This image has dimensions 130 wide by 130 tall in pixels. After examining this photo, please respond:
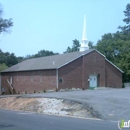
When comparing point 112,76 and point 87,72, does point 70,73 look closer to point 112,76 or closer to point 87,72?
point 87,72

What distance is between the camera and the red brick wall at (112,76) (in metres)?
47.3

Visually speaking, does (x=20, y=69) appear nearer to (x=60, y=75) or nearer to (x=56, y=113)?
(x=60, y=75)

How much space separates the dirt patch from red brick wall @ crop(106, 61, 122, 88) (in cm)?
2180

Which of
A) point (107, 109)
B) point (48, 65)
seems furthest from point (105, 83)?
point (107, 109)

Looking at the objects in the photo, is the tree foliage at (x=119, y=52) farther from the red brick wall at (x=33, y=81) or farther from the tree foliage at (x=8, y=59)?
the tree foliage at (x=8, y=59)

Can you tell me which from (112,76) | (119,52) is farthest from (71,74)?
(119,52)

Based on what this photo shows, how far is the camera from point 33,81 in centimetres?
4712

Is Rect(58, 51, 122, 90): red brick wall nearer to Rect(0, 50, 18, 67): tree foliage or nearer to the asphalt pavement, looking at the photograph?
the asphalt pavement

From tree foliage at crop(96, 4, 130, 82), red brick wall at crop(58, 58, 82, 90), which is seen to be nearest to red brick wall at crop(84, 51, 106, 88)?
red brick wall at crop(58, 58, 82, 90)

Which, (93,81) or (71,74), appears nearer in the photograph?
(71,74)

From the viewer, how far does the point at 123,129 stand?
38.3ft

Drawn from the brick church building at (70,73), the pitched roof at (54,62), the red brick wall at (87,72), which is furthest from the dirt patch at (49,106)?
the pitched roof at (54,62)

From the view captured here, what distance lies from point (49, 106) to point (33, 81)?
24.2 m

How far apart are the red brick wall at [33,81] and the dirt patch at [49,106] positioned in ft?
44.7
